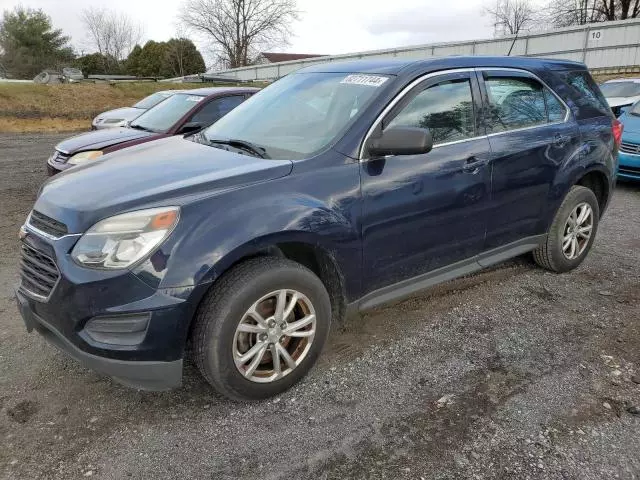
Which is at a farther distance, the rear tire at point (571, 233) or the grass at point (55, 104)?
the grass at point (55, 104)

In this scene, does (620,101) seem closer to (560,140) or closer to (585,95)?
(585,95)

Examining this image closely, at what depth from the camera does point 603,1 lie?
3731cm

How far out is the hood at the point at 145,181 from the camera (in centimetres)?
248

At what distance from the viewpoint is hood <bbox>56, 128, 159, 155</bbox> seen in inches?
260

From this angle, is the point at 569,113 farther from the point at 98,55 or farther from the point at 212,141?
the point at 98,55

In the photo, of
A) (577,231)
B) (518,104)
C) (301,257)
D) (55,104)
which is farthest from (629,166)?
(55,104)

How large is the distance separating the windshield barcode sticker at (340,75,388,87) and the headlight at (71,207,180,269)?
158cm

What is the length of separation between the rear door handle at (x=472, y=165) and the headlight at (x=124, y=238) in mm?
1965

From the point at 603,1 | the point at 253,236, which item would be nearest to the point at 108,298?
the point at 253,236

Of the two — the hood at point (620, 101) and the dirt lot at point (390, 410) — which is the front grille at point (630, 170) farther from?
the dirt lot at point (390, 410)

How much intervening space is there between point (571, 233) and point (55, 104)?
20.6 metres

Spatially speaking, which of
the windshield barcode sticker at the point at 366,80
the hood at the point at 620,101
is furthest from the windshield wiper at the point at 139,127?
the hood at the point at 620,101

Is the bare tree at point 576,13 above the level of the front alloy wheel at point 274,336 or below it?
above

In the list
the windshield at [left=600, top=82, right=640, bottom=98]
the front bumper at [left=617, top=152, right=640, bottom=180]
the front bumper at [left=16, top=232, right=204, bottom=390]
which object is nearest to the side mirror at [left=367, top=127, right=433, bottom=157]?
the front bumper at [left=16, top=232, right=204, bottom=390]
